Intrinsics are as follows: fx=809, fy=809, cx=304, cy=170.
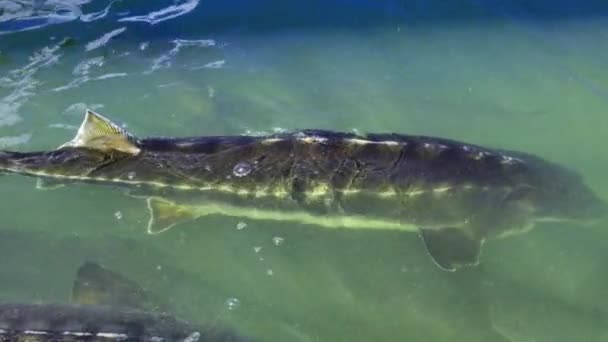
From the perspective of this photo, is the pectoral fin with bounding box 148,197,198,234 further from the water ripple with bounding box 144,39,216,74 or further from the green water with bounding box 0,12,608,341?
the water ripple with bounding box 144,39,216,74

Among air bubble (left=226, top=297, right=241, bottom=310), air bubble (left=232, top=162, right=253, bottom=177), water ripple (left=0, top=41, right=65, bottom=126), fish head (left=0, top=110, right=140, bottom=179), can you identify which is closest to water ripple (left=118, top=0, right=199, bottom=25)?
water ripple (left=0, top=41, right=65, bottom=126)

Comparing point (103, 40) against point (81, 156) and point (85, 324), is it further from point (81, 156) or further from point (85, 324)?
point (85, 324)

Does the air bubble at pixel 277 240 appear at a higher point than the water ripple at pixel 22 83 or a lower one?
lower

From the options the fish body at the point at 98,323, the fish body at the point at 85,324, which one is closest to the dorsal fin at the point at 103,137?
the fish body at the point at 98,323

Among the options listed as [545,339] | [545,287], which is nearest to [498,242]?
[545,287]

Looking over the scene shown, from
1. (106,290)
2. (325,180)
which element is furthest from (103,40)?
(106,290)

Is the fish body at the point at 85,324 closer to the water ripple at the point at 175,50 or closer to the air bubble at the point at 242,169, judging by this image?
the air bubble at the point at 242,169
